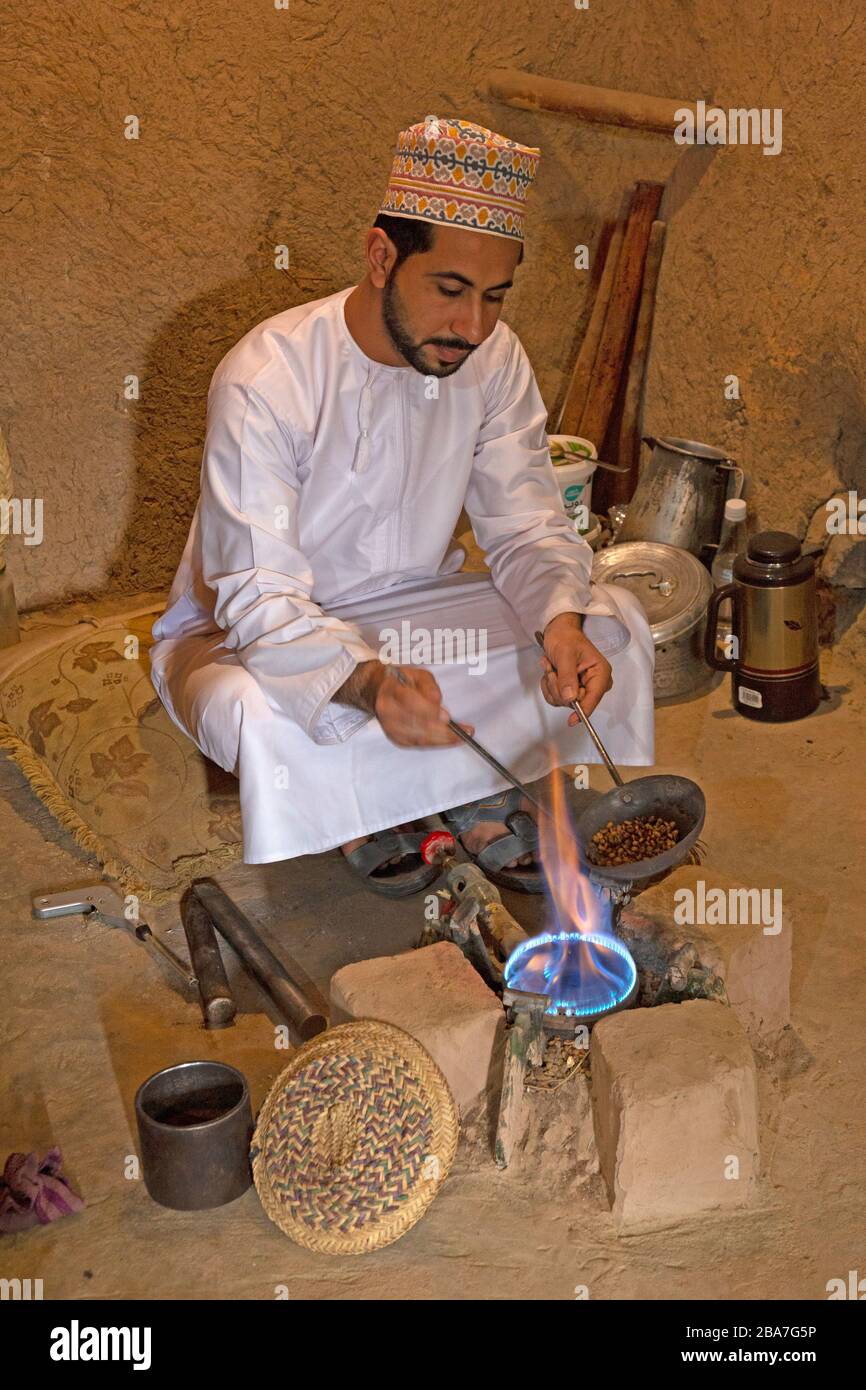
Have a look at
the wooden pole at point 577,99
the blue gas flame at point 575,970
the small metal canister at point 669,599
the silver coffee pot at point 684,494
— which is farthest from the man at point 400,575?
the wooden pole at point 577,99

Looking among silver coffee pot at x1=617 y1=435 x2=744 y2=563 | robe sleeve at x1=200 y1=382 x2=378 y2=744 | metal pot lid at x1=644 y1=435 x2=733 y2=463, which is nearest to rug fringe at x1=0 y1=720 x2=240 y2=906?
robe sleeve at x1=200 y1=382 x2=378 y2=744

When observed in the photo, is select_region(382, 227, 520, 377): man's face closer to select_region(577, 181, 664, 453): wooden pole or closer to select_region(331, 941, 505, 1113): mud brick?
select_region(331, 941, 505, 1113): mud brick

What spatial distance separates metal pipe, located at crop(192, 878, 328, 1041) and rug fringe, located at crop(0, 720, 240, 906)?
95 millimetres

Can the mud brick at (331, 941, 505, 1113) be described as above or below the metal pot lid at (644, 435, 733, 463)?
below

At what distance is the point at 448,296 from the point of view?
3.42 meters

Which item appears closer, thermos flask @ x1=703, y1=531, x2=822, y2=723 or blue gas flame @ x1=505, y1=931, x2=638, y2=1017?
blue gas flame @ x1=505, y1=931, x2=638, y2=1017

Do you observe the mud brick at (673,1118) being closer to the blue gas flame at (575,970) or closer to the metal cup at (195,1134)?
the blue gas flame at (575,970)

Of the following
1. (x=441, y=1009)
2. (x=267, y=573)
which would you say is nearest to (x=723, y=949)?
(x=441, y=1009)

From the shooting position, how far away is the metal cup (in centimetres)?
267

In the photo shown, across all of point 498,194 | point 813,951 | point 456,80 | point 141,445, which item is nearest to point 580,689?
point 813,951

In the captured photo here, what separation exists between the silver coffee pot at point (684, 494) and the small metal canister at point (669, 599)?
119 millimetres

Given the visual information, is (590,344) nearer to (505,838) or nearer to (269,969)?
(505,838)

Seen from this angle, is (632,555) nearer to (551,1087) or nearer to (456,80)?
(456,80)

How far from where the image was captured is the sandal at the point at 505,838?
3.77m
